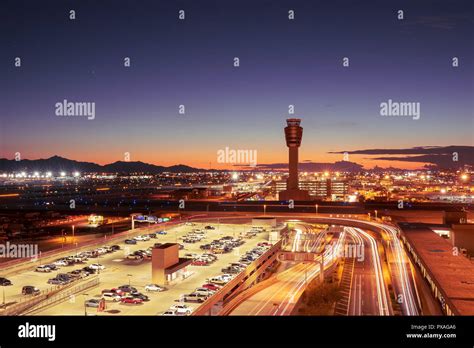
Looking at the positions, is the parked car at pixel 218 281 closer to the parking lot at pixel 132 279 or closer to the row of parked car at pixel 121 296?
the parking lot at pixel 132 279

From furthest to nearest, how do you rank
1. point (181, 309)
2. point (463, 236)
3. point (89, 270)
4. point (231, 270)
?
1. point (463, 236)
2. point (231, 270)
3. point (89, 270)
4. point (181, 309)

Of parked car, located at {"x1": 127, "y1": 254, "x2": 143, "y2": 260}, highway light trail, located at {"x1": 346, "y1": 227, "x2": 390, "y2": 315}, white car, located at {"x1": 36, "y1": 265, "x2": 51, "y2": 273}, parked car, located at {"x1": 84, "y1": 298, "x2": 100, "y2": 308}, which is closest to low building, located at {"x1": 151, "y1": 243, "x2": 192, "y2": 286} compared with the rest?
parked car, located at {"x1": 84, "y1": 298, "x2": 100, "y2": 308}

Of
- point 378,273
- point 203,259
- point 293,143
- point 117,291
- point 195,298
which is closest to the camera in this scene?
point 195,298

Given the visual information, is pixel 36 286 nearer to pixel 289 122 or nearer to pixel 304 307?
pixel 304 307

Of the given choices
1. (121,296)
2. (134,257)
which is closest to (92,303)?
(121,296)

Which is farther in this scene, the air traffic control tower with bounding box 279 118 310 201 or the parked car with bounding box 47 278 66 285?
the air traffic control tower with bounding box 279 118 310 201

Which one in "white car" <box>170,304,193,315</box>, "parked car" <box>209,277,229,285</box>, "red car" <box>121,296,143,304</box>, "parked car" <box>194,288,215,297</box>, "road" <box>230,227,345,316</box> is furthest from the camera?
"parked car" <box>209,277,229,285</box>

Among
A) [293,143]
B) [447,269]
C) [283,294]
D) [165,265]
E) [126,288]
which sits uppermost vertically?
[293,143]

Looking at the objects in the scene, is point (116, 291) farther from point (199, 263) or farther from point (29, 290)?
point (199, 263)

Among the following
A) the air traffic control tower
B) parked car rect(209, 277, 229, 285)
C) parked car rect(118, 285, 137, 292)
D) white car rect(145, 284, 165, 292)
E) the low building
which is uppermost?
the air traffic control tower

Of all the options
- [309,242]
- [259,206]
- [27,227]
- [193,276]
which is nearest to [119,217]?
[27,227]

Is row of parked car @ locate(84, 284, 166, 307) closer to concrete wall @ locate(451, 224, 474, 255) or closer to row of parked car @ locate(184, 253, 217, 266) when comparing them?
row of parked car @ locate(184, 253, 217, 266)

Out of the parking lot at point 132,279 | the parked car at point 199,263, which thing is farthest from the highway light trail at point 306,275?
the parked car at point 199,263
